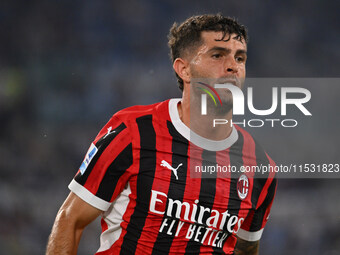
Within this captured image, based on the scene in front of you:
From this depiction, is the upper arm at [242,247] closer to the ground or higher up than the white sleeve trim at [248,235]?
closer to the ground

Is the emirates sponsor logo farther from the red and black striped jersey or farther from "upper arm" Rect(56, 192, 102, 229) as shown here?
"upper arm" Rect(56, 192, 102, 229)

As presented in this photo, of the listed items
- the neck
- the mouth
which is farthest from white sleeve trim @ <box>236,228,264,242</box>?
the mouth

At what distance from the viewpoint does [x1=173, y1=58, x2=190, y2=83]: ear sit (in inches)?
85.9

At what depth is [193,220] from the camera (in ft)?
6.54

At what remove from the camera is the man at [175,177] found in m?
1.93

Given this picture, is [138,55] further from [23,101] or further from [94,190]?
[94,190]

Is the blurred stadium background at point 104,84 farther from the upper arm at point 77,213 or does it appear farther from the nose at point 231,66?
the nose at point 231,66

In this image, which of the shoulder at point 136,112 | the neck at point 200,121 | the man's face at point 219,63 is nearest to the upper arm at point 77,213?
the shoulder at point 136,112

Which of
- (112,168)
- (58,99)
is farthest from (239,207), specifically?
(58,99)

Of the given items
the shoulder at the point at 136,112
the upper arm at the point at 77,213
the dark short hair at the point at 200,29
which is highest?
the dark short hair at the point at 200,29

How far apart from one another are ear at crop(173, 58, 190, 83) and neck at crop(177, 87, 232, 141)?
0.23 feet

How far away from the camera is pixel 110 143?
1.95 m

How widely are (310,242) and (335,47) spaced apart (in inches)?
87.1

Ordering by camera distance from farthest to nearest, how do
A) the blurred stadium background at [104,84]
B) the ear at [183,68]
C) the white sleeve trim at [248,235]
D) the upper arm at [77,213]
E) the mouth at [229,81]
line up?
the blurred stadium background at [104,84] → the white sleeve trim at [248,235] → the ear at [183,68] → the mouth at [229,81] → the upper arm at [77,213]
